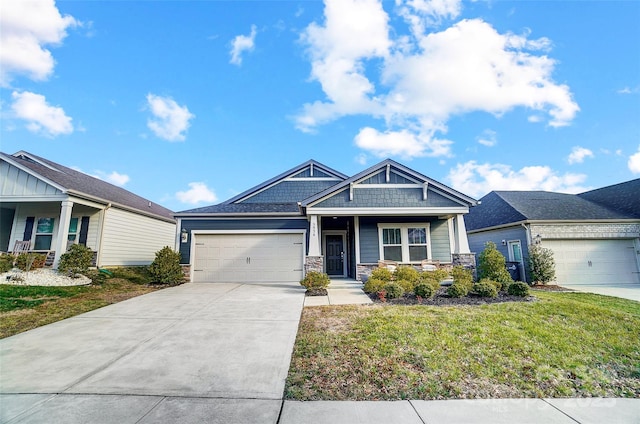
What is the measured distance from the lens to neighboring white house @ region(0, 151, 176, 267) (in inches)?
447

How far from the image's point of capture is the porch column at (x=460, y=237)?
1109 cm

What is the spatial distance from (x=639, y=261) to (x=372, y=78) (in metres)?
14.7

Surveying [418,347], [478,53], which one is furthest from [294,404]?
[478,53]

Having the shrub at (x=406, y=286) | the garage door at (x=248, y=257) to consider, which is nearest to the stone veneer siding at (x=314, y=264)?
the garage door at (x=248, y=257)

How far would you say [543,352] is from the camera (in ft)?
13.8

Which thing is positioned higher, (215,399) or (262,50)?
(262,50)

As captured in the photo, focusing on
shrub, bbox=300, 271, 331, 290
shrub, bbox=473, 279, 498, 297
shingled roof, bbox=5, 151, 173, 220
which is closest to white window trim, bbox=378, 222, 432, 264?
shrub, bbox=300, 271, 331, 290

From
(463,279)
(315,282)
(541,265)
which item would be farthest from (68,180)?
(541,265)

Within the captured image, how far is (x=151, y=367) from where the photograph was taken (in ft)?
12.4

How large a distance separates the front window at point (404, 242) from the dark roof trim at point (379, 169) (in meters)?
1.87

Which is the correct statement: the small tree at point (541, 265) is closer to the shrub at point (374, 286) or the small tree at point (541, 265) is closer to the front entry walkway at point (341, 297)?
the front entry walkway at point (341, 297)

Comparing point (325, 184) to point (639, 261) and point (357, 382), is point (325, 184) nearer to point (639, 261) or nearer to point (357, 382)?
point (357, 382)

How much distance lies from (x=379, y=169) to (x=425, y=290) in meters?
5.48

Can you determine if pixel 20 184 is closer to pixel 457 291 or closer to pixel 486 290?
pixel 457 291
